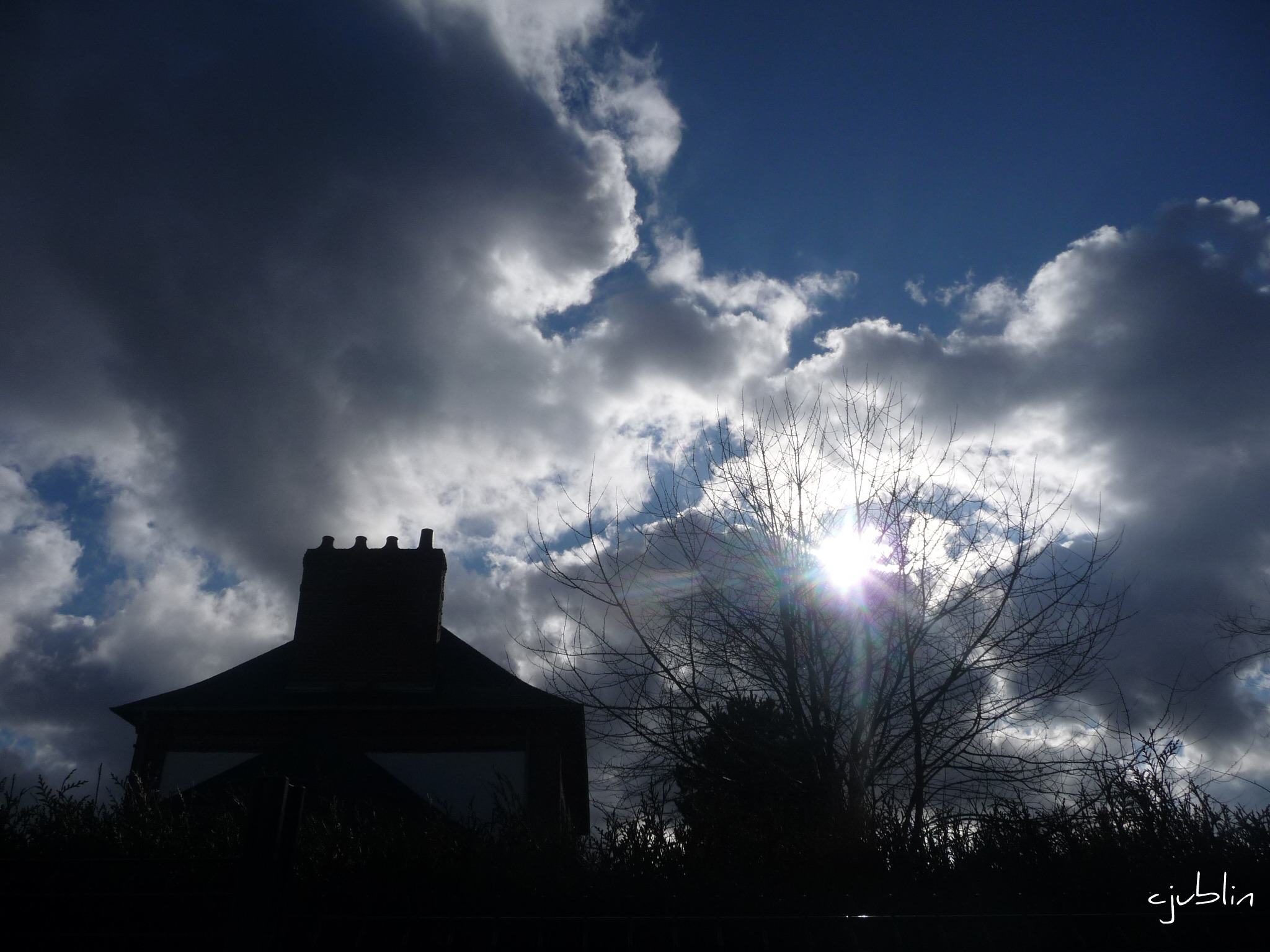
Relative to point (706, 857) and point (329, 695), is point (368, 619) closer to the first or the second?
point (329, 695)

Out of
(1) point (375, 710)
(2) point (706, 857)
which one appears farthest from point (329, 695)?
(2) point (706, 857)

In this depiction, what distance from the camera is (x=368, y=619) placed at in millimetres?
15367

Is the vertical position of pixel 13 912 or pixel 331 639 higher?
pixel 331 639

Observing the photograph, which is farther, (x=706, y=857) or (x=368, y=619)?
(x=368, y=619)

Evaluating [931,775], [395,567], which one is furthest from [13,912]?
[395,567]

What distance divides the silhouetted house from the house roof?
0.10ft

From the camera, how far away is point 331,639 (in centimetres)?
1520

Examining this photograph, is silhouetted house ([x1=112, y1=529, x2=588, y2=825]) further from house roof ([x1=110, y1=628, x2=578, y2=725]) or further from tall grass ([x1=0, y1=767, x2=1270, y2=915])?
tall grass ([x1=0, y1=767, x2=1270, y2=915])

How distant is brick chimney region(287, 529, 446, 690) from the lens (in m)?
14.9

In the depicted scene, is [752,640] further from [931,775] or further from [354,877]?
[354,877]

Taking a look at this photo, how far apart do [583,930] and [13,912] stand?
2.53 m

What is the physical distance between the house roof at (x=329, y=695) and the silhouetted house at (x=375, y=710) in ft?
0.10

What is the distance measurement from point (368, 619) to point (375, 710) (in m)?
1.93

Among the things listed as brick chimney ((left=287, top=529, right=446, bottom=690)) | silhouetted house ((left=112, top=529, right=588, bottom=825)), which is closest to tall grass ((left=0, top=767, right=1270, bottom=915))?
silhouetted house ((left=112, top=529, right=588, bottom=825))
